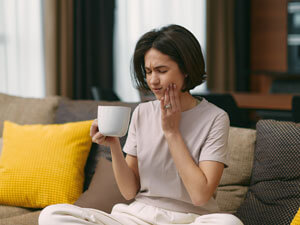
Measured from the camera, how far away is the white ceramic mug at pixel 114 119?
1227 mm

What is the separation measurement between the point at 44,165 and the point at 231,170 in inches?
32.1

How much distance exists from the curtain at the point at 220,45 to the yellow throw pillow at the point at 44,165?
12.8 feet

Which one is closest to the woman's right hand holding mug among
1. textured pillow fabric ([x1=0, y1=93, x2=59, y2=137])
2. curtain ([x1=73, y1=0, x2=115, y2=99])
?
textured pillow fabric ([x1=0, y1=93, x2=59, y2=137])

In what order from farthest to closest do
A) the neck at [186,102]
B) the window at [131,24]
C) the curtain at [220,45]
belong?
the curtain at [220,45] < the window at [131,24] < the neck at [186,102]

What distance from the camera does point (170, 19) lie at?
512 cm

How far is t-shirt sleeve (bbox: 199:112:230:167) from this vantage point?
1.33 meters

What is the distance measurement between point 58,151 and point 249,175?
2.78ft

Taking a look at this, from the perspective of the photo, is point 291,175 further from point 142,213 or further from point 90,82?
point 90,82

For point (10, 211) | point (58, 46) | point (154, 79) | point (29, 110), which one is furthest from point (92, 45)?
point (154, 79)

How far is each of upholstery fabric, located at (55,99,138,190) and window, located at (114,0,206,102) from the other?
2.15 m

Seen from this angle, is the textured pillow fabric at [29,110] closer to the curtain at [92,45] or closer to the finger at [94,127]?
the finger at [94,127]

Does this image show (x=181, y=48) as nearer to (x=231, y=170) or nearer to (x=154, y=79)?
(x=154, y=79)

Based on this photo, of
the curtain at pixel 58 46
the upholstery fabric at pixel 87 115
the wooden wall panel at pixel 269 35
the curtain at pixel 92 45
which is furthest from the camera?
the wooden wall panel at pixel 269 35

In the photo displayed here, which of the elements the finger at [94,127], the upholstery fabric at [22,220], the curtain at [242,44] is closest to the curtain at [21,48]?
the upholstery fabric at [22,220]
